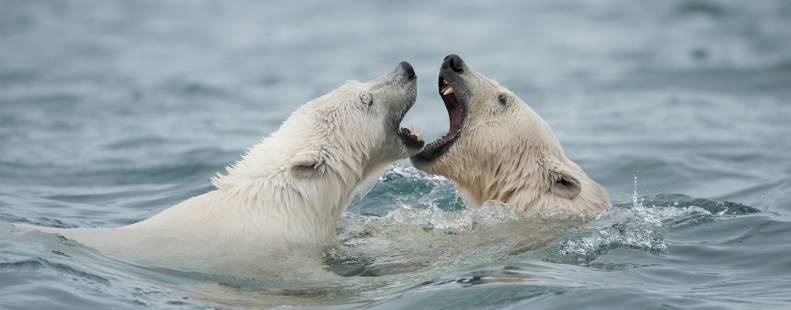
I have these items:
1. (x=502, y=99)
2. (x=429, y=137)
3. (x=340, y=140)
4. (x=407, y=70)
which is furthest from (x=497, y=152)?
(x=429, y=137)

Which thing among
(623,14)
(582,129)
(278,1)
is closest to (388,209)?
(582,129)

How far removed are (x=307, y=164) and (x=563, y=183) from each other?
2107 millimetres

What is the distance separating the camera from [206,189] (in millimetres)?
11328

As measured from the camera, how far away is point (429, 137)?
1447 centimetres

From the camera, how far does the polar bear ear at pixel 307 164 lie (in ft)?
24.3

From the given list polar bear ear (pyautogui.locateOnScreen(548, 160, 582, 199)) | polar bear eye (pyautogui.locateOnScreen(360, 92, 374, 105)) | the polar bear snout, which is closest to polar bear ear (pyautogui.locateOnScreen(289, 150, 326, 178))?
polar bear eye (pyautogui.locateOnScreen(360, 92, 374, 105))

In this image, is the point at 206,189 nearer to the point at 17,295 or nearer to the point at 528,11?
the point at 17,295

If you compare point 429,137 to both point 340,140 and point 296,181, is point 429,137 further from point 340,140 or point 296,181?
point 296,181

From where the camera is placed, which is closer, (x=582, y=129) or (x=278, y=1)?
(x=582, y=129)

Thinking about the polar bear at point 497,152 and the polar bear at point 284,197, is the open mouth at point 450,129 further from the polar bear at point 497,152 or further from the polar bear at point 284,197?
the polar bear at point 284,197

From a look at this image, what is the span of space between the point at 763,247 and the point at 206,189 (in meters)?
5.67

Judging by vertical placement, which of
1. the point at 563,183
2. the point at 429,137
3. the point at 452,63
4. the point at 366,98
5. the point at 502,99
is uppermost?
the point at 429,137

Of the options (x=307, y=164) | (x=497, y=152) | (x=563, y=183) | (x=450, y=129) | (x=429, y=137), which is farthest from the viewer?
(x=429, y=137)

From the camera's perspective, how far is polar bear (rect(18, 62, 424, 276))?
7.21 m
